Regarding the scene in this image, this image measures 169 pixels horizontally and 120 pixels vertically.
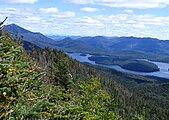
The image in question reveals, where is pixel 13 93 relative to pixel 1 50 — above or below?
below

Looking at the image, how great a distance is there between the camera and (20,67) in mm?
6945

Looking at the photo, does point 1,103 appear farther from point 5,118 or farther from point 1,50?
point 1,50

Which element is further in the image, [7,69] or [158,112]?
[158,112]

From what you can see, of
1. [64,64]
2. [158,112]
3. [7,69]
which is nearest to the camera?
[7,69]

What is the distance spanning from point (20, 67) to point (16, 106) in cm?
112

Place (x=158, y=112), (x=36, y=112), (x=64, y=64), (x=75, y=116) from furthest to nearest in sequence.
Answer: (x=158, y=112), (x=64, y=64), (x=75, y=116), (x=36, y=112)

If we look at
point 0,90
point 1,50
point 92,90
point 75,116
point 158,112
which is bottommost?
point 158,112

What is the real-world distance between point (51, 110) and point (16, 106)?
4.60 ft

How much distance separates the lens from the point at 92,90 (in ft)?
105

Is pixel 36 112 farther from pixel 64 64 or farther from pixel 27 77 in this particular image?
pixel 64 64

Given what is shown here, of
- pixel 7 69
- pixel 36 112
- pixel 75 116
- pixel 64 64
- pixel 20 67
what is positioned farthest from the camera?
pixel 64 64

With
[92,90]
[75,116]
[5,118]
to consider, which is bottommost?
[92,90]

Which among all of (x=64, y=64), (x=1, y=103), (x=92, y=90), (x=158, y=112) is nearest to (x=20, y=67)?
(x=1, y=103)

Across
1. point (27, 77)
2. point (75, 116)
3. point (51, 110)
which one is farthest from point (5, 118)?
point (75, 116)
